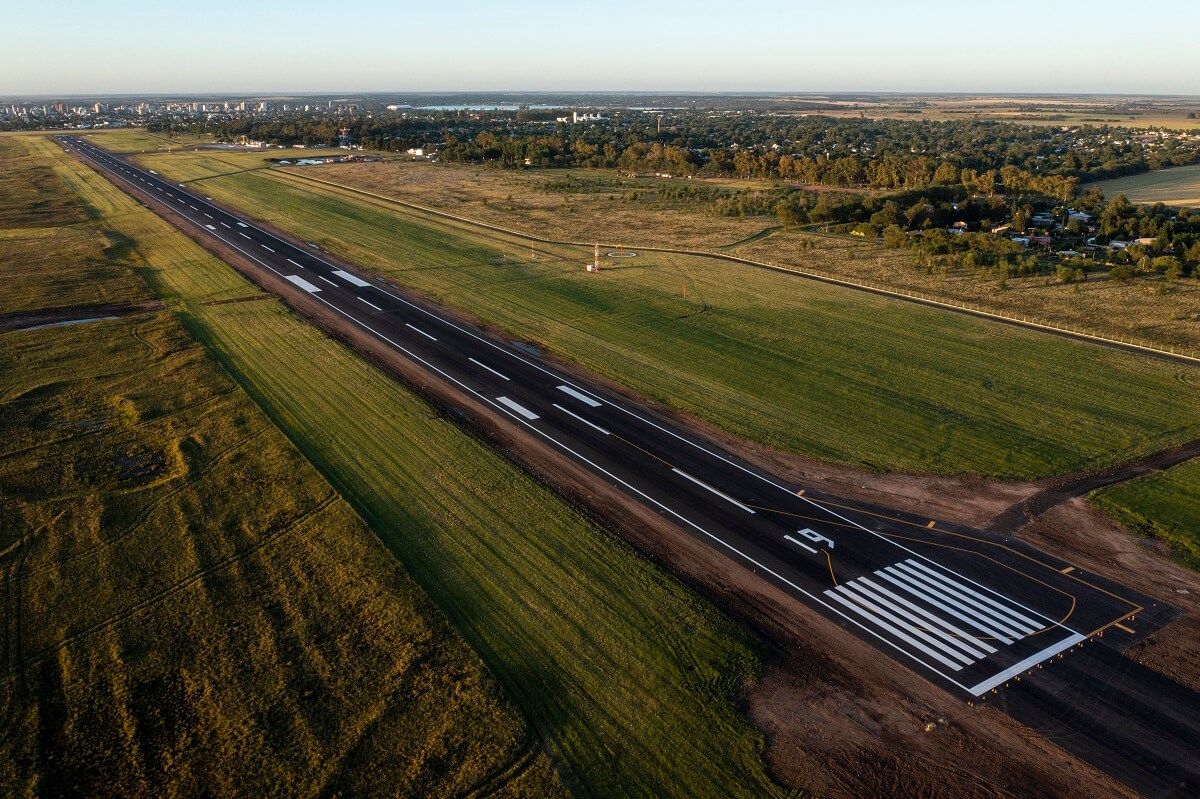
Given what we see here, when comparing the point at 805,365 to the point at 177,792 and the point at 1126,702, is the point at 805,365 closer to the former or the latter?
the point at 1126,702

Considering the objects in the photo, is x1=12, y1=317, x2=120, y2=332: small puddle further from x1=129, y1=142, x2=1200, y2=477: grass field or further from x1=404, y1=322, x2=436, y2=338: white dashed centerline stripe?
x1=129, y1=142, x2=1200, y2=477: grass field

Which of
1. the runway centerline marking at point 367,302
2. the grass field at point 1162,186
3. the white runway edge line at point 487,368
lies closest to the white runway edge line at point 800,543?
the white runway edge line at point 487,368

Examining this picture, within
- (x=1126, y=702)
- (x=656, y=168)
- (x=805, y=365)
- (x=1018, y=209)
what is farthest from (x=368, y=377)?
(x=656, y=168)

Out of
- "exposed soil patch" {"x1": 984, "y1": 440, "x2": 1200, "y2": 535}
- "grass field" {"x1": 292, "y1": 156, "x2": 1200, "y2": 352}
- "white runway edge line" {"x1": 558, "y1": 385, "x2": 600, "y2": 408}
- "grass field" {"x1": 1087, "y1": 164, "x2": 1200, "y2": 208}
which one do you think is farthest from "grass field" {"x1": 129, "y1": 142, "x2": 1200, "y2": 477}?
"grass field" {"x1": 1087, "y1": 164, "x2": 1200, "y2": 208}

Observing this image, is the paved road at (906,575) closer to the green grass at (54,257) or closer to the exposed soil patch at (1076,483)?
the exposed soil patch at (1076,483)

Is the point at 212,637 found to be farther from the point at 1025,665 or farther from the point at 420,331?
the point at 420,331

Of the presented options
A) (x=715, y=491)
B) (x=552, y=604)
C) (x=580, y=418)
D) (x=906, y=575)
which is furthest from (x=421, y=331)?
(x=906, y=575)
